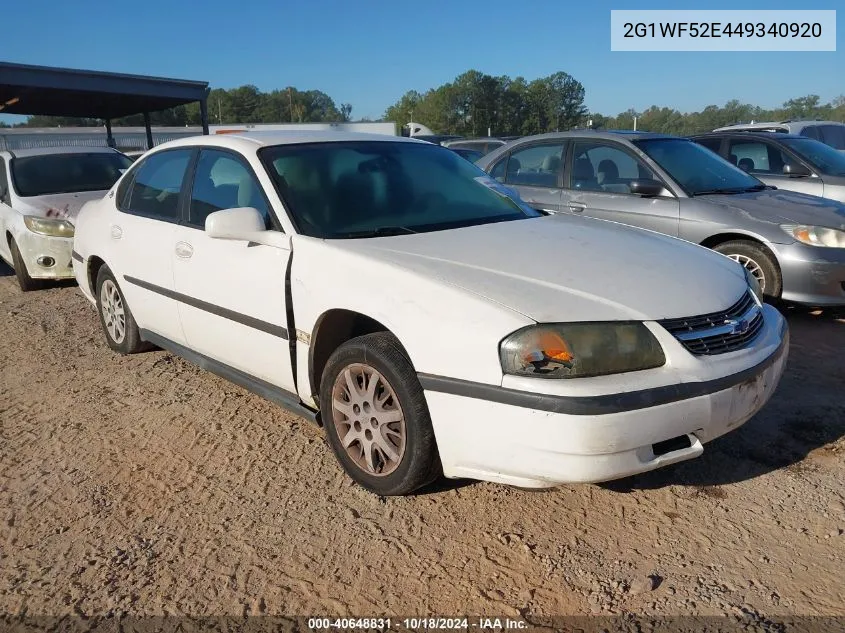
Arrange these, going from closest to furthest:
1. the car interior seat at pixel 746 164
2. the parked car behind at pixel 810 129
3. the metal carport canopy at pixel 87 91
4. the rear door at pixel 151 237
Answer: the rear door at pixel 151 237, the car interior seat at pixel 746 164, the parked car behind at pixel 810 129, the metal carport canopy at pixel 87 91

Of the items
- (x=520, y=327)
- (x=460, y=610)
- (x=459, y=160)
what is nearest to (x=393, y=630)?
(x=460, y=610)

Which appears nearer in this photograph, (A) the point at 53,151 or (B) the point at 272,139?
(B) the point at 272,139

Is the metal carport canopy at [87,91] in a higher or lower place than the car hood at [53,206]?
higher

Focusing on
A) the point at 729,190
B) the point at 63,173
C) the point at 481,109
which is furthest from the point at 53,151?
the point at 481,109

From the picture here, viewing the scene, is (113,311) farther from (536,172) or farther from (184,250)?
(536,172)

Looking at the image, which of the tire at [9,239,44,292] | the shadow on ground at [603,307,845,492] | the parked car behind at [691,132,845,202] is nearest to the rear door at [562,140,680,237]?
the shadow on ground at [603,307,845,492]

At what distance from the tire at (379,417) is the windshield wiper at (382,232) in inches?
21.9

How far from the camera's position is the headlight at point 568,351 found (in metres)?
2.42

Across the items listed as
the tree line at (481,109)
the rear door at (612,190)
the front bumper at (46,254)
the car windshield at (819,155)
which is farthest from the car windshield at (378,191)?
the tree line at (481,109)

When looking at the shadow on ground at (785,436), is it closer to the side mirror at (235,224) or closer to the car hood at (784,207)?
the car hood at (784,207)

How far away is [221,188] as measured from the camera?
377 cm

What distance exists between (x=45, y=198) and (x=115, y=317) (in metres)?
3.47

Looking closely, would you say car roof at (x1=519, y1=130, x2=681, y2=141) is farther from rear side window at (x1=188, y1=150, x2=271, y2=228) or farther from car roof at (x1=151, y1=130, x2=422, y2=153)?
rear side window at (x1=188, y1=150, x2=271, y2=228)

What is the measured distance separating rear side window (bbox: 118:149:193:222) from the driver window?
374 centimetres
